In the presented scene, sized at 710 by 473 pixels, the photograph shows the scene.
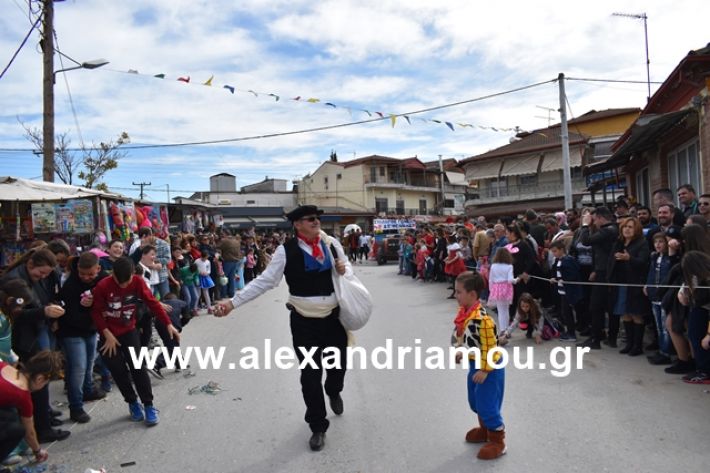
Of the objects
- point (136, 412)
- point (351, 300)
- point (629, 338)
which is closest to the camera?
point (351, 300)

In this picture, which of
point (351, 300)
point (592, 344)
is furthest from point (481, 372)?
point (592, 344)

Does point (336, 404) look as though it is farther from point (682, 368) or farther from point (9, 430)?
point (682, 368)

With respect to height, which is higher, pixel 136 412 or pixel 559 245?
pixel 559 245

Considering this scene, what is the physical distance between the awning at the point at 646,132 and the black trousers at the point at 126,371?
917 centimetres

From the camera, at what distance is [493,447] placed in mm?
4188

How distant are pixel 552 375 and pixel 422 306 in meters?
6.39

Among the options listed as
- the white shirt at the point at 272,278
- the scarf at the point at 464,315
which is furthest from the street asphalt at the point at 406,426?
the white shirt at the point at 272,278

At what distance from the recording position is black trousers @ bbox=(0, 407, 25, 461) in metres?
3.83

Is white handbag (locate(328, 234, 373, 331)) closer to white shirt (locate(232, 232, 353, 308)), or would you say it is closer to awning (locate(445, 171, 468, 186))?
white shirt (locate(232, 232, 353, 308))

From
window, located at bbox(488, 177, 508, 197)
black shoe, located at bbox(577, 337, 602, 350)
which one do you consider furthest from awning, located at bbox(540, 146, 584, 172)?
black shoe, located at bbox(577, 337, 602, 350)

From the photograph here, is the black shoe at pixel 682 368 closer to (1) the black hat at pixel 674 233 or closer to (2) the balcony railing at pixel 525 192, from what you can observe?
(1) the black hat at pixel 674 233

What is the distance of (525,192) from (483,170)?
4.08m

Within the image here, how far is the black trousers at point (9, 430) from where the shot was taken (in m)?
3.83

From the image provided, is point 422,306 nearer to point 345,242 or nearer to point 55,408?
point 55,408
